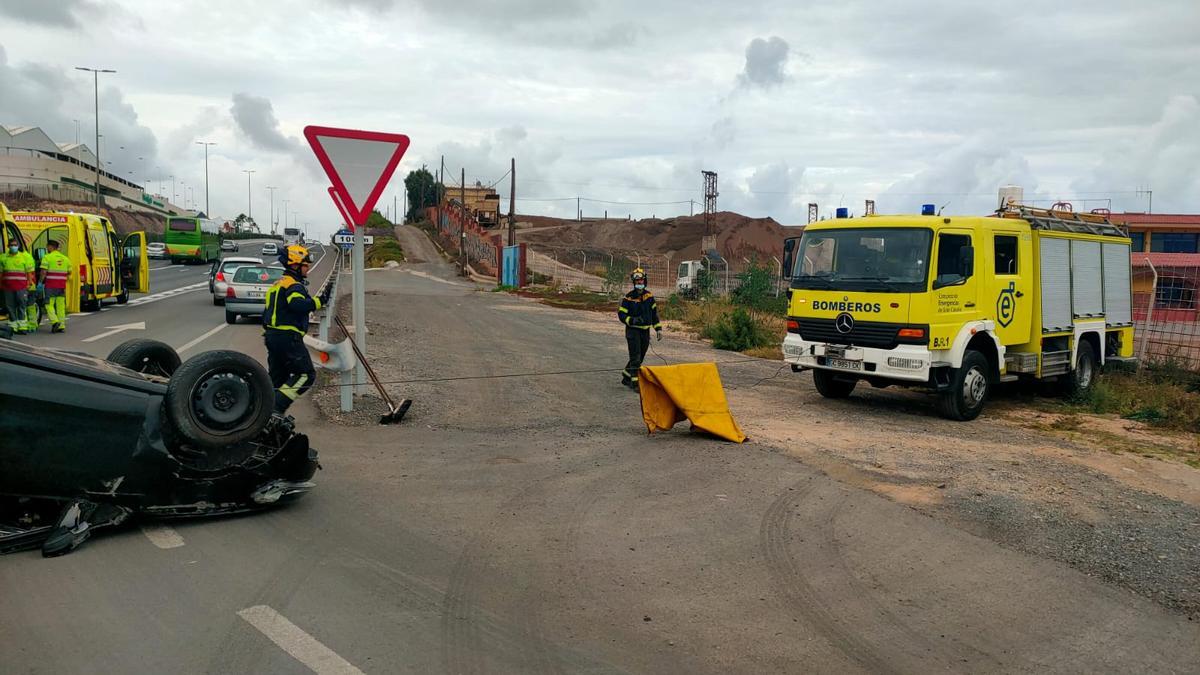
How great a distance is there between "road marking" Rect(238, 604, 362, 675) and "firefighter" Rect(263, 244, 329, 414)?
141 inches

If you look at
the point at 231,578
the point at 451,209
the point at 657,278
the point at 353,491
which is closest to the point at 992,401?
the point at 353,491

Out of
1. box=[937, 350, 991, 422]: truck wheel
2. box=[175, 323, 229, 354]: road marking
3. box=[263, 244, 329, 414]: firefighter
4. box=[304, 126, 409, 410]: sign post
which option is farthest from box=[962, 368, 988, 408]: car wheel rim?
box=[175, 323, 229, 354]: road marking

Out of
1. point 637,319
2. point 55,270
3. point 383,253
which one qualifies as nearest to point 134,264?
point 55,270

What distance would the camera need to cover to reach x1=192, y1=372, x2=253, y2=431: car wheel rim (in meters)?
5.43

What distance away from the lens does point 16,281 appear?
16.6 meters

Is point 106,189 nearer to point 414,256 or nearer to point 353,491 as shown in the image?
point 414,256

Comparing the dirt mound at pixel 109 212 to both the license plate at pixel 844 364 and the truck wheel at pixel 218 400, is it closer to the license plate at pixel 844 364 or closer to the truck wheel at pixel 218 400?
the license plate at pixel 844 364

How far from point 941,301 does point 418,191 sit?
129094 millimetres

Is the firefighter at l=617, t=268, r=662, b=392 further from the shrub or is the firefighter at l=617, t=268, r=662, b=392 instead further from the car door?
the car door

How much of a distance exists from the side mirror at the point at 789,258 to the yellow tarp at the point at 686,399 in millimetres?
3428

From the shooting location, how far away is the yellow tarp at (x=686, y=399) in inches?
342

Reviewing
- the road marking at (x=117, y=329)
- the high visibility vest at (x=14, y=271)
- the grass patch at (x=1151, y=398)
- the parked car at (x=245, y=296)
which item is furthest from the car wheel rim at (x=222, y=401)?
the parked car at (x=245, y=296)

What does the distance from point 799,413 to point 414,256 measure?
66762 mm

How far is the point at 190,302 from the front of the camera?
87.6 ft
